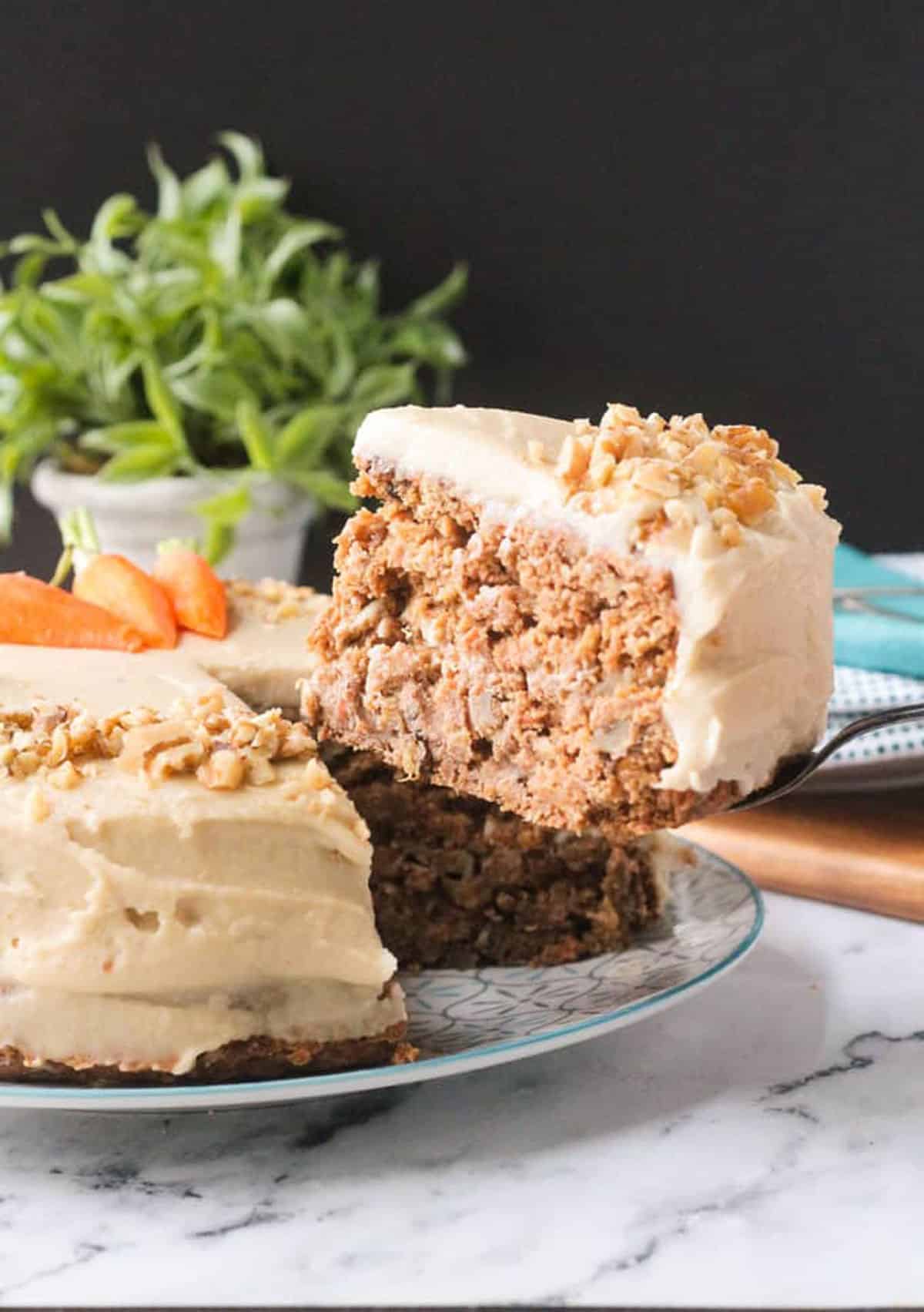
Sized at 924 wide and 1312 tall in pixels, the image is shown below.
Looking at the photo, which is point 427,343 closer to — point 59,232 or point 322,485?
point 322,485

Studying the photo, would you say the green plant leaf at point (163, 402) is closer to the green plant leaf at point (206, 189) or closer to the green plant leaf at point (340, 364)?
the green plant leaf at point (340, 364)

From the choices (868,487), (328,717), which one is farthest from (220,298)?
(328,717)

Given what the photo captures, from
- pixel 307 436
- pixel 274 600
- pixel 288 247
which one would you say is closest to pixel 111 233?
pixel 288 247

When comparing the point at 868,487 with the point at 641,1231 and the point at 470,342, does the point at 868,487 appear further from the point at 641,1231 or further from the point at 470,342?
the point at 641,1231

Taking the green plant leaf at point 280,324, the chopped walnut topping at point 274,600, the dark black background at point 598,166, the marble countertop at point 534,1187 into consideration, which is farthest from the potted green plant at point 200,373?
the marble countertop at point 534,1187

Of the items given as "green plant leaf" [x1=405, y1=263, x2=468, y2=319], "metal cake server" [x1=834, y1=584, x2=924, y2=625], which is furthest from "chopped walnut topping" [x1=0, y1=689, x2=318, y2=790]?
"green plant leaf" [x1=405, y1=263, x2=468, y2=319]
